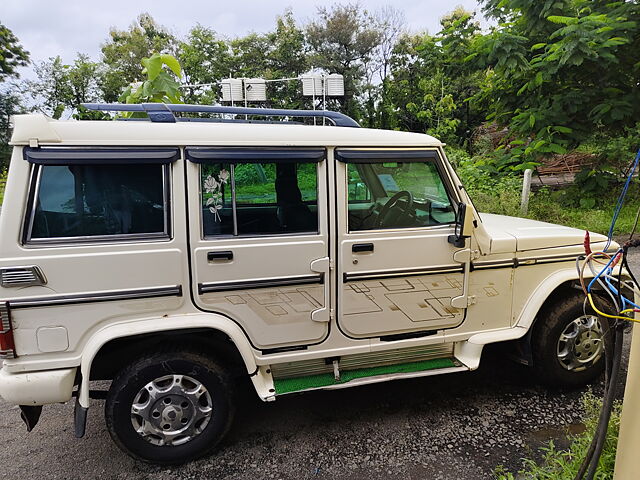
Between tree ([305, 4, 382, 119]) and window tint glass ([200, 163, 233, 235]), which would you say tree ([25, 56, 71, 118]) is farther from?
window tint glass ([200, 163, 233, 235])

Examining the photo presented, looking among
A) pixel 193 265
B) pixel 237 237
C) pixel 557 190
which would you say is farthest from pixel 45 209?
pixel 557 190

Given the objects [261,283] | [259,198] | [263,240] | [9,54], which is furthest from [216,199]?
[9,54]

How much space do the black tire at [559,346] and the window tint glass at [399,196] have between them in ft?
3.88

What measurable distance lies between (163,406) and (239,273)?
99cm

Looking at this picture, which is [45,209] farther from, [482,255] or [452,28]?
[452,28]

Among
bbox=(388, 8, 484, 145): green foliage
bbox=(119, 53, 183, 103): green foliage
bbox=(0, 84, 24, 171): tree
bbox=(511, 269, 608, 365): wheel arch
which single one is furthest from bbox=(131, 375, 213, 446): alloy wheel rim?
bbox=(0, 84, 24, 171): tree

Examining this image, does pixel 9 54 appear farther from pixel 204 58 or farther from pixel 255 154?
pixel 255 154

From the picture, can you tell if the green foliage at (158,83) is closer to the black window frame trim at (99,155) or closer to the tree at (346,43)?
the black window frame trim at (99,155)

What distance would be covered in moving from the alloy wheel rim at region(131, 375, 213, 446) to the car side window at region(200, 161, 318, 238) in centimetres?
102

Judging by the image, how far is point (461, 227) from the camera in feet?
10.1

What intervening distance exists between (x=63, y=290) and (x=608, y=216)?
978cm

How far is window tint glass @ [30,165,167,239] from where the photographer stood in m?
2.54

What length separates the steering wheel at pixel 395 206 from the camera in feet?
10.4

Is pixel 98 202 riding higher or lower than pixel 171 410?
higher
